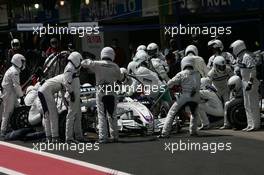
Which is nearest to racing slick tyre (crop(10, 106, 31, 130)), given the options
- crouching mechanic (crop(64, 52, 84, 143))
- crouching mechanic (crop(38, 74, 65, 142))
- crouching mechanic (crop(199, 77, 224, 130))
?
crouching mechanic (crop(38, 74, 65, 142))

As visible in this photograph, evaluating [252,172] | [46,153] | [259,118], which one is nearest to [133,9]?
[259,118]

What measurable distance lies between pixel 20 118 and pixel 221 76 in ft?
15.5

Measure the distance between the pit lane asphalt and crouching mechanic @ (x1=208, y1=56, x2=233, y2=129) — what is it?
1643mm

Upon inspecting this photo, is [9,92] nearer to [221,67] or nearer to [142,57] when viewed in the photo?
[142,57]

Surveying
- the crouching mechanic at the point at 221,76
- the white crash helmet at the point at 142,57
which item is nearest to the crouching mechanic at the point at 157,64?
the white crash helmet at the point at 142,57

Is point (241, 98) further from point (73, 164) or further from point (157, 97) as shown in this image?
point (73, 164)

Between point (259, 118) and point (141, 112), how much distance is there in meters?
2.54

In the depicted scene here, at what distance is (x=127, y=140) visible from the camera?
1322 centimetres

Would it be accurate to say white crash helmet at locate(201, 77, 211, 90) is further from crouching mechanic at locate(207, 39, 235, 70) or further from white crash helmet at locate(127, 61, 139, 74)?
white crash helmet at locate(127, 61, 139, 74)

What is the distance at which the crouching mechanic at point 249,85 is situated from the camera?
13516mm

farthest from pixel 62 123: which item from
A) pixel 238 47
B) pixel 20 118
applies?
pixel 238 47

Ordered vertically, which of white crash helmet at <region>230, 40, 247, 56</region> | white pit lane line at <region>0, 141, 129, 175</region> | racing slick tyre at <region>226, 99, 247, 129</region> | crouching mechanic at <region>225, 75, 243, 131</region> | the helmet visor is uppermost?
white crash helmet at <region>230, 40, 247, 56</region>

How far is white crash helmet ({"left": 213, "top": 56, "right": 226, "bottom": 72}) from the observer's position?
14.6m

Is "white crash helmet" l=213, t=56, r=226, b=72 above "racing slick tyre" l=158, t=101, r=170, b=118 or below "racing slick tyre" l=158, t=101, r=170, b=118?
above
